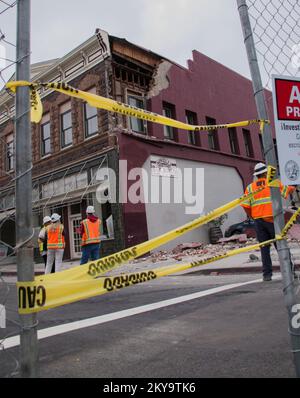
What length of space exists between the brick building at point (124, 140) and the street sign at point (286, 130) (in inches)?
562

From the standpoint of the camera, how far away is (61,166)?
19.6m

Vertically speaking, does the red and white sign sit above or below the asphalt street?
above

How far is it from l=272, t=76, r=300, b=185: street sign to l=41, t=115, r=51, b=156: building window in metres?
19.6

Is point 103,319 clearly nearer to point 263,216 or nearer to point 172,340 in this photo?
point 172,340

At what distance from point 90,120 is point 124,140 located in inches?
101

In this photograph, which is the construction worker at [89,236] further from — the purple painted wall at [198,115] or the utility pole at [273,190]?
the utility pole at [273,190]

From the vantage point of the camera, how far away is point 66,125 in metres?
19.8

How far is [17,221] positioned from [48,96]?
20353 millimetres

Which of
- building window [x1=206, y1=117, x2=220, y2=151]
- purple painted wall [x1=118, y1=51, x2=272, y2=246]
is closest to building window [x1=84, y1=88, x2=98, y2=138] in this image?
purple painted wall [x1=118, y1=51, x2=272, y2=246]

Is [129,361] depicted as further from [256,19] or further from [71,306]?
[71,306]

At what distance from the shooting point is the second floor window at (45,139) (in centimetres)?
2092

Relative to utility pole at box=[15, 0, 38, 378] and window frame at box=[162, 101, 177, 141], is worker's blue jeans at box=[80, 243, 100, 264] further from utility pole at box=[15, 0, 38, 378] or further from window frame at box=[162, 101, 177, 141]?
window frame at box=[162, 101, 177, 141]

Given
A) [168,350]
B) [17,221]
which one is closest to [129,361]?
[168,350]

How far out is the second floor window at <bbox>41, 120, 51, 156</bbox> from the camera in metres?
20.9
